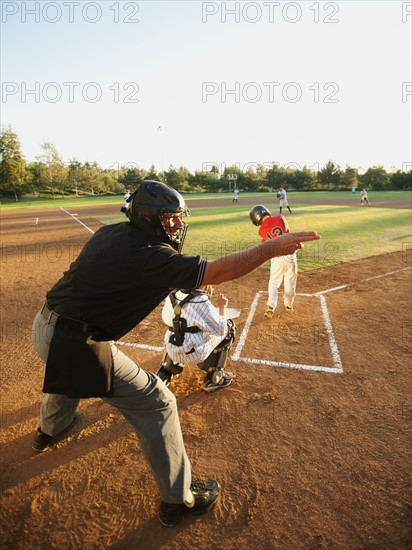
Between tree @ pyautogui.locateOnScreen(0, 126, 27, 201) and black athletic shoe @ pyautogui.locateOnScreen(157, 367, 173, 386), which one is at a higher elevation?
tree @ pyautogui.locateOnScreen(0, 126, 27, 201)

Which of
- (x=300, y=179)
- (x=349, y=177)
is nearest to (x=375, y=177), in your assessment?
(x=349, y=177)

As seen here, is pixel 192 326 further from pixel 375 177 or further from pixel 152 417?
pixel 375 177

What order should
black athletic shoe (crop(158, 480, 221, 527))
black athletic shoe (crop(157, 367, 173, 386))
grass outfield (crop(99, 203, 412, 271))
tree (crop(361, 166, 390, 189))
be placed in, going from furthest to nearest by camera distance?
tree (crop(361, 166, 390, 189)) → grass outfield (crop(99, 203, 412, 271)) → black athletic shoe (crop(157, 367, 173, 386)) → black athletic shoe (crop(158, 480, 221, 527))

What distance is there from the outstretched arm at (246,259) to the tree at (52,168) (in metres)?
77.8

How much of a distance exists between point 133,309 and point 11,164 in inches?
3044

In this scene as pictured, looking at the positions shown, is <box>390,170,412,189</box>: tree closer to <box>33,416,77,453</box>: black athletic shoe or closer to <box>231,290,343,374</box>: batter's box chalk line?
<box>231,290,343,374</box>: batter's box chalk line

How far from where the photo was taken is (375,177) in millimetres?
73000

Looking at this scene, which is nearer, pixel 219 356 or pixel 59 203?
pixel 219 356

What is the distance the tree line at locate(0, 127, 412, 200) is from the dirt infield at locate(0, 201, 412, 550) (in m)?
67.0

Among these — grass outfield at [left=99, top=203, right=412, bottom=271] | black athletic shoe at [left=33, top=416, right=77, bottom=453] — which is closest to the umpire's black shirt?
black athletic shoe at [left=33, top=416, right=77, bottom=453]

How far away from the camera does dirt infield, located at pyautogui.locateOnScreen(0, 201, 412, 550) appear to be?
267cm

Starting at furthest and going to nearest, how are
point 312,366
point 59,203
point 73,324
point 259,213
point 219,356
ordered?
point 59,203 → point 259,213 → point 312,366 → point 219,356 → point 73,324

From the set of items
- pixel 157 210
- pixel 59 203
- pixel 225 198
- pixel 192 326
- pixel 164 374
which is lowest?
pixel 164 374

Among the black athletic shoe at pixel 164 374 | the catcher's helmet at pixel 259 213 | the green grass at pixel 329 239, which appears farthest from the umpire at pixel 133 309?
the green grass at pixel 329 239
